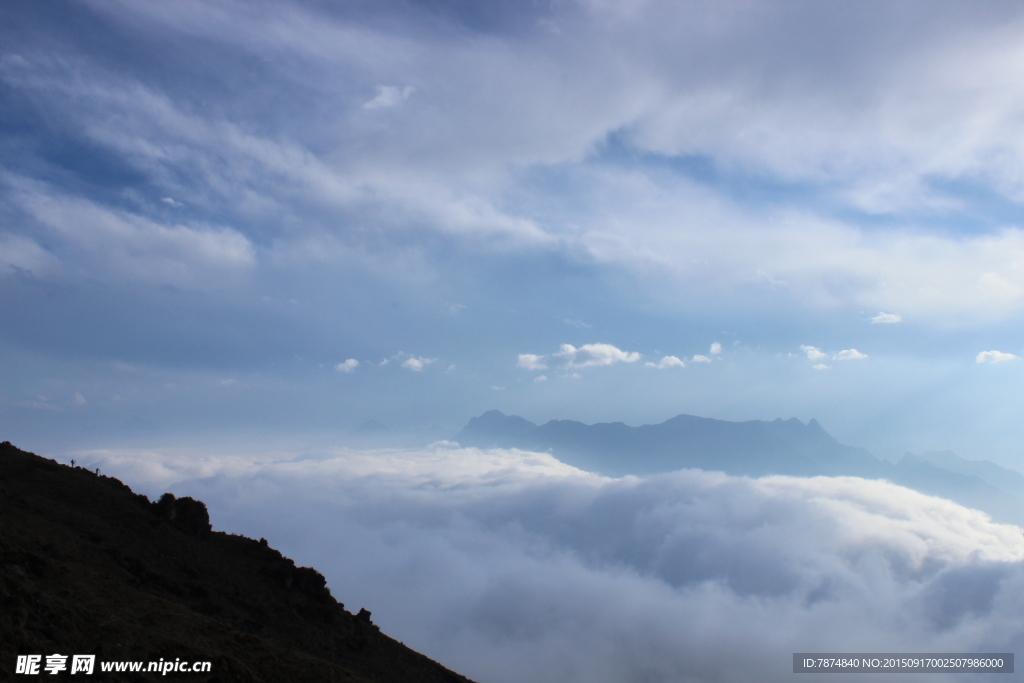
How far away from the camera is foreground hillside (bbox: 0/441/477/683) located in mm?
26203

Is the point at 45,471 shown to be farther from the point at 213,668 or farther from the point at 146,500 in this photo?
the point at 213,668

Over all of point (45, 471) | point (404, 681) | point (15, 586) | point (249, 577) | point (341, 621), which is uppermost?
point (45, 471)

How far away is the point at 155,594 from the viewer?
132ft

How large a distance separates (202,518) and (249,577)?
10.4 meters

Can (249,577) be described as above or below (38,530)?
below

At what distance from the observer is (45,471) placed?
2485 inches

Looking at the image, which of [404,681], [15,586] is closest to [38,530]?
[15,586]

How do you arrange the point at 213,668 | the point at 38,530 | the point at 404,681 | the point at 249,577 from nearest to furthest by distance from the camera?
the point at 213,668, the point at 38,530, the point at 404,681, the point at 249,577

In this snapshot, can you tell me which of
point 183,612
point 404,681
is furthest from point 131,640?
point 404,681

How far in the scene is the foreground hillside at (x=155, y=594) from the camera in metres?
26.2

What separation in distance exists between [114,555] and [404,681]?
1144 inches

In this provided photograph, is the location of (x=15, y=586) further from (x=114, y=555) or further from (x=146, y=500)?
(x=146, y=500)

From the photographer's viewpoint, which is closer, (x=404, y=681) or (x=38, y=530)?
(x=38, y=530)

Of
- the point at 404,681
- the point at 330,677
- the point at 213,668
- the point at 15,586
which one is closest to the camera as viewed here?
the point at 15,586
